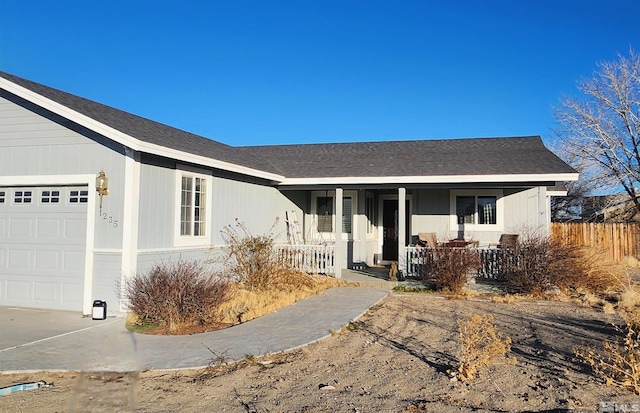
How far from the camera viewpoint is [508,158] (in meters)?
13.6

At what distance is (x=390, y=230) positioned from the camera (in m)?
16.7

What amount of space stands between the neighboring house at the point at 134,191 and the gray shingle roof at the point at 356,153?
78 mm

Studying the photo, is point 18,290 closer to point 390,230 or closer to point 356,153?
point 356,153

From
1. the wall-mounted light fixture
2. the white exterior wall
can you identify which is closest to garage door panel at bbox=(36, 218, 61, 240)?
the white exterior wall

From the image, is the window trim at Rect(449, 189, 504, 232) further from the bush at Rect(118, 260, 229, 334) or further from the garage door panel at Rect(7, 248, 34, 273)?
the garage door panel at Rect(7, 248, 34, 273)

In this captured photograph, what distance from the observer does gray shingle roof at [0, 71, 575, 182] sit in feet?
31.5

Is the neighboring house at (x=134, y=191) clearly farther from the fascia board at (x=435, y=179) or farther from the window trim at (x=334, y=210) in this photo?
the window trim at (x=334, y=210)

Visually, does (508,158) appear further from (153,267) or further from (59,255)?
(59,255)

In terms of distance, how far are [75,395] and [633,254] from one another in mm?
21830

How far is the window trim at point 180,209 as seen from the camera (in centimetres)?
958

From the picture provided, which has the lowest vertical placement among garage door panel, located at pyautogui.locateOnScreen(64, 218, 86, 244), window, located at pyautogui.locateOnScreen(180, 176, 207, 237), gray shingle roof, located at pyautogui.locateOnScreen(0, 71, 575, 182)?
garage door panel, located at pyautogui.locateOnScreen(64, 218, 86, 244)

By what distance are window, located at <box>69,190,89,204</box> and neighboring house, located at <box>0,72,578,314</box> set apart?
0.8 inches

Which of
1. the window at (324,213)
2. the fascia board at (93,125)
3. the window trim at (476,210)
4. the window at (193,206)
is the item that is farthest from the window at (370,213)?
the fascia board at (93,125)

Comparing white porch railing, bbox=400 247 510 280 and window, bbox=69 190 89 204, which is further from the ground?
window, bbox=69 190 89 204
